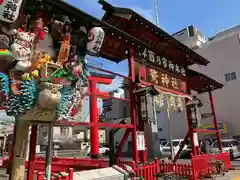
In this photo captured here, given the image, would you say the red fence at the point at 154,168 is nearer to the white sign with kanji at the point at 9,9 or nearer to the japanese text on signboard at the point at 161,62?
the japanese text on signboard at the point at 161,62

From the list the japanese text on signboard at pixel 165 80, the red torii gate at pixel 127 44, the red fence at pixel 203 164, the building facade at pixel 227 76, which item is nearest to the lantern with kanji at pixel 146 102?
the red torii gate at pixel 127 44

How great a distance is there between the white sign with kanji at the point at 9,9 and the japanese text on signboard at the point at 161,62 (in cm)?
571

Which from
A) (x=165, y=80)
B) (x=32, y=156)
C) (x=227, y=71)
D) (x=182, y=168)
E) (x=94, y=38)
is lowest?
(x=182, y=168)

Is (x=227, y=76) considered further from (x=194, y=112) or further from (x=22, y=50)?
(x=22, y=50)

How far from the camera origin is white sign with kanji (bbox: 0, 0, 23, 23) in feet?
15.9

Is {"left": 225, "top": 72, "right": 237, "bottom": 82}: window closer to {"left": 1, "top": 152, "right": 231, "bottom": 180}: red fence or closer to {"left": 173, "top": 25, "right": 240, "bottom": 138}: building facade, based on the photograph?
{"left": 173, "top": 25, "right": 240, "bottom": 138}: building facade

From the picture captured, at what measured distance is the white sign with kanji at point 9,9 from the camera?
4.83 m

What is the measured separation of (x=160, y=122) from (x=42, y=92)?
2971cm

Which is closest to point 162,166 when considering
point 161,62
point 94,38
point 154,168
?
point 154,168

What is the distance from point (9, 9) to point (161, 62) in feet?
25.5

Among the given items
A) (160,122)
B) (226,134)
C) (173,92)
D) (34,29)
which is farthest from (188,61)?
(160,122)

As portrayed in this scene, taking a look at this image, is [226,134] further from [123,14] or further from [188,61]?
[123,14]

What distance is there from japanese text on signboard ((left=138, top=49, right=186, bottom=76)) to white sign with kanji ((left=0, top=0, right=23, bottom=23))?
5708 millimetres

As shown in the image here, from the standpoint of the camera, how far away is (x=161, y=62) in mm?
11109
